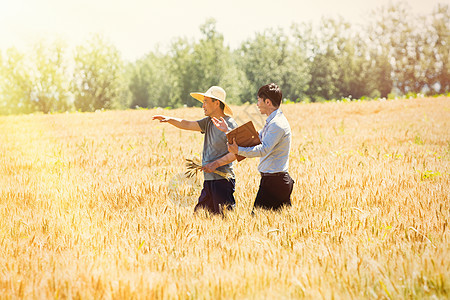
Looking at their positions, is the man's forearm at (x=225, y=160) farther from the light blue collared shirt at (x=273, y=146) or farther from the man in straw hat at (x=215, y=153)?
the light blue collared shirt at (x=273, y=146)

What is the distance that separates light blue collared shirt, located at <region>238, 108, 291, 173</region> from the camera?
4.75 metres

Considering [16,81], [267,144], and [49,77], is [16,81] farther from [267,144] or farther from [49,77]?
[267,144]

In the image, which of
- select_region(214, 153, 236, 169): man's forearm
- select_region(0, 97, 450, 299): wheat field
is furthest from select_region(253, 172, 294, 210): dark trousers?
select_region(214, 153, 236, 169): man's forearm

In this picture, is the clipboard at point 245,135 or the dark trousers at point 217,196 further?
the dark trousers at point 217,196

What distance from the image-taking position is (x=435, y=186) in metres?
6.51

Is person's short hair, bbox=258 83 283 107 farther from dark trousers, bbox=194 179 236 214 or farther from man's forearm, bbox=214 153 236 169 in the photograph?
→ dark trousers, bbox=194 179 236 214

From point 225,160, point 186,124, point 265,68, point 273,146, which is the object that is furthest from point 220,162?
point 265,68

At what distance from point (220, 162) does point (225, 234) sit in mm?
972

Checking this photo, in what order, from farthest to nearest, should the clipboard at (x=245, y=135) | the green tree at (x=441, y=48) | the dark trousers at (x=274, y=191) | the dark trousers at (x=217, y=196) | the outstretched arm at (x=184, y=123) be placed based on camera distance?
the green tree at (x=441, y=48)
the outstretched arm at (x=184, y=123)
the dark trousers at (x=217, y=196)
the dark trousers at (x=274, y=191)
the clipboard at (x=245, y=135)

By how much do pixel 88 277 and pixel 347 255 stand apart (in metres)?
2.26

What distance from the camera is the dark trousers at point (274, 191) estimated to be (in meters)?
5.14

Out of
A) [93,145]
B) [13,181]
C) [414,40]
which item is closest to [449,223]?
[13,181]

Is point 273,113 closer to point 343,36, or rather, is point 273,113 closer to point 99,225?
point 99,225

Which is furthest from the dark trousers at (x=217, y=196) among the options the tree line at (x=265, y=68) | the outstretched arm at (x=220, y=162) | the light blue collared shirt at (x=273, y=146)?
the tree line at (x=265, y=68)
